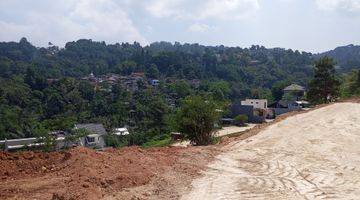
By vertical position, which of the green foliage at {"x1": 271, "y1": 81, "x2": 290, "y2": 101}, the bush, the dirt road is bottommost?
the bush

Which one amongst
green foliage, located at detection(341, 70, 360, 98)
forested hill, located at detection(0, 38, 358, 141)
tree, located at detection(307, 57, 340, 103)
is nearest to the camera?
tree, located at detection(307, 57, 340, 103)

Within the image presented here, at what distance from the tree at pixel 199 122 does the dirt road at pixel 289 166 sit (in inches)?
73.3

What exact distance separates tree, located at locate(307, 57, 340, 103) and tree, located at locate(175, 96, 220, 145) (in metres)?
22.9

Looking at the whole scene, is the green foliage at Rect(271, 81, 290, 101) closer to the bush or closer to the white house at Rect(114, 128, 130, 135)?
the bush

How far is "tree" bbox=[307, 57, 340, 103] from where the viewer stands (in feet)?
129

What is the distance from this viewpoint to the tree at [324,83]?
1548 inches

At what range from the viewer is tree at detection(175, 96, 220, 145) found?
728 inches

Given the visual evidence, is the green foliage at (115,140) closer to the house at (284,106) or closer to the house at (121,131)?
the house at (121,131)

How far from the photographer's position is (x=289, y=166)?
12773 mm

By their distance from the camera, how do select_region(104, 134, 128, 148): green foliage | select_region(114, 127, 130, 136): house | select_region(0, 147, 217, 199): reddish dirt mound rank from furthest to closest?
select_region(114, 127, 130, 136): house
select_region(104, 134, 128, 148): green foliage
select_region(0, 147, 217, 199): reddish dirt mound

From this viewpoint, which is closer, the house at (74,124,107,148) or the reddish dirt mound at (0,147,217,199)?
the reddish dirt mound at (0,147,217,199)

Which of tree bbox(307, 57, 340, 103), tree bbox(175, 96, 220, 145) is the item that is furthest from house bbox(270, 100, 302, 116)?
tree bbox(175, 96, 220, 145)

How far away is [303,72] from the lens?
128 m

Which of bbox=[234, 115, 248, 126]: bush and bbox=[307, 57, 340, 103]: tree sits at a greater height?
bbox=[307, 57, 340, 103]: tree
